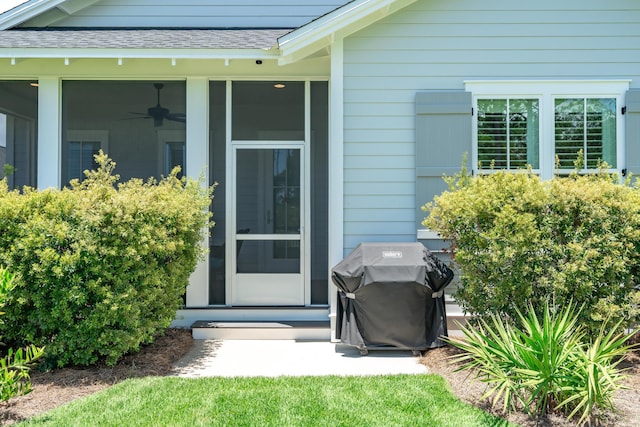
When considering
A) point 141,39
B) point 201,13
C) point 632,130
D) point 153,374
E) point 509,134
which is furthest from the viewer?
point 201,13

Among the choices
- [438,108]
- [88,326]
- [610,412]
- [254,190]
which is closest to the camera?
[610,412]

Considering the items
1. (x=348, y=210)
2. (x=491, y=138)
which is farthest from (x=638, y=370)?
(x=348, y=210)

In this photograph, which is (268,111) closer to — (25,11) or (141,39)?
(141,39)

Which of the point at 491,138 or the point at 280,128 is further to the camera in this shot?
the point at 280,128

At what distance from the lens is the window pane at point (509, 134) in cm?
586

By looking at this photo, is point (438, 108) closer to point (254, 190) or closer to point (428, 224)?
point (428, 224)

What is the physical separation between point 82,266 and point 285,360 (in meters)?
2.04

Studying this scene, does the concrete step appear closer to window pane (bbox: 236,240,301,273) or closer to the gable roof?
window pane (bbox: 236,240,301,273)

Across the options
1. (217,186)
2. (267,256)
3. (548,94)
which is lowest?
(267,256)

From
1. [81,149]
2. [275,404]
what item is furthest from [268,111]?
[275,404]

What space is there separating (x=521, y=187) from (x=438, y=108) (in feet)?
4.98

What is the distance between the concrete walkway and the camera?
187 inches

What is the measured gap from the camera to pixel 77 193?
469 cm

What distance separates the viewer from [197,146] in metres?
6.47
